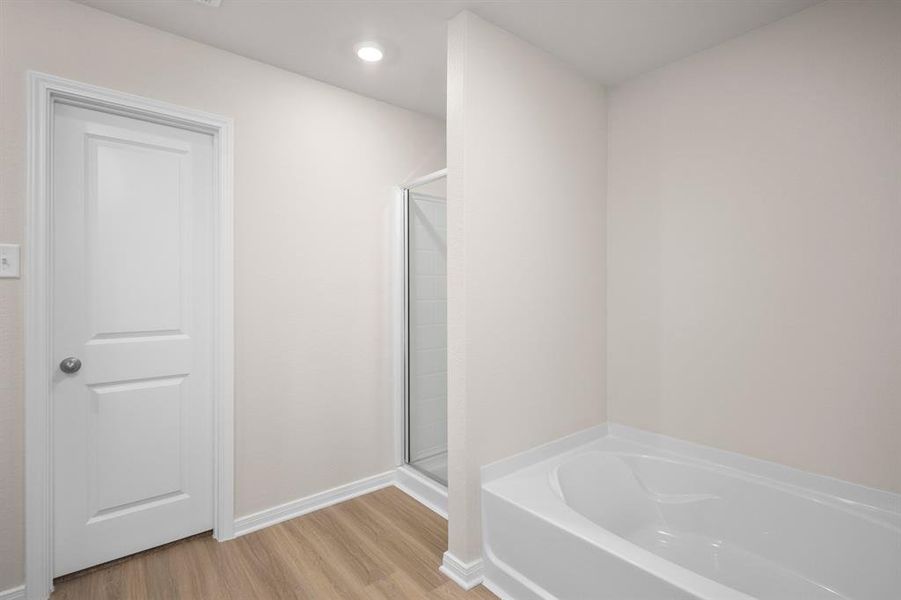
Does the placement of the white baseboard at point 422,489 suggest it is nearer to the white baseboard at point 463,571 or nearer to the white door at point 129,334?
the white baseboard at point 463,571

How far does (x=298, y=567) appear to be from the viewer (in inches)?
76.7

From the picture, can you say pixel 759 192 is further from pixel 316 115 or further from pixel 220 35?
pixel 220 35

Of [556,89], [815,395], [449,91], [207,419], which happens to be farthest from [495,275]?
[207,419]

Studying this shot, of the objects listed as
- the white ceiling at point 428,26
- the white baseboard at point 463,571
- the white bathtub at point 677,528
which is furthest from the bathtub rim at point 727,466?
the white ceiling at point 428,26

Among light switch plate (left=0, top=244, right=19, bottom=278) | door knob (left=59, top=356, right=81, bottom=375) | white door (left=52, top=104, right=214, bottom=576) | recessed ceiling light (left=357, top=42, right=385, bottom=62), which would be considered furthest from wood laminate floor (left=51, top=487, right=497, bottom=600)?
recessed ceiling light (left=357, top=42, right=385, bottom=62)

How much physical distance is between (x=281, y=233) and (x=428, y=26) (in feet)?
4.07

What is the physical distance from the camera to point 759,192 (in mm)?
1973

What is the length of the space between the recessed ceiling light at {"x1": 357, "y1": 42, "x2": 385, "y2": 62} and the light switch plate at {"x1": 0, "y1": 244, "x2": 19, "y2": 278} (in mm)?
→ 1649

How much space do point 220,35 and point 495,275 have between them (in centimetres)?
169

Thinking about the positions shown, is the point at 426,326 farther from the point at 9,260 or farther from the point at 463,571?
the point at 9,260

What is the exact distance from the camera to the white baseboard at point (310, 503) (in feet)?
7.30

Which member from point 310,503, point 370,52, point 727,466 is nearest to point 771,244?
point 727,466

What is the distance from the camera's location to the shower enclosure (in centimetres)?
261

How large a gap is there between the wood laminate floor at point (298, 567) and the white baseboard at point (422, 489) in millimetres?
119
